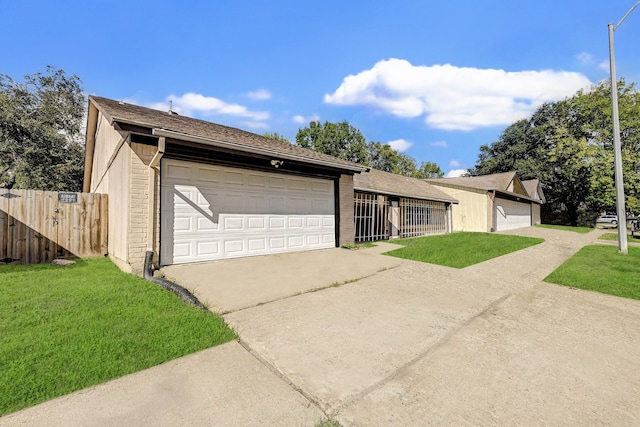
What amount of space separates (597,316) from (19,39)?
18489 millimetres

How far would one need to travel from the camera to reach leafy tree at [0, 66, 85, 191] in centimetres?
1680

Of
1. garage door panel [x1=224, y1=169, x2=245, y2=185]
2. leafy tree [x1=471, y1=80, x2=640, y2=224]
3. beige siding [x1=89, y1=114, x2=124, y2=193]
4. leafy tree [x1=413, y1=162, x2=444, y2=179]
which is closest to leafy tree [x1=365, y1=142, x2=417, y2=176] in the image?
leafy tree [x1=413, y1=162, x2=444, y2=179]

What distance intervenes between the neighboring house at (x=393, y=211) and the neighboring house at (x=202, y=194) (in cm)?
321

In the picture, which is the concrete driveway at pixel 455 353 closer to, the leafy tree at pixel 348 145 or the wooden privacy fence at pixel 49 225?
the wooden privacy fence at pixel 49 225

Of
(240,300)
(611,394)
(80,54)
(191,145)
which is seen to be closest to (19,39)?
(80,54)

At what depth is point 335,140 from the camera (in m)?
38.6

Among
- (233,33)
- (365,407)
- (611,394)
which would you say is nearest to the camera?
(365,407)

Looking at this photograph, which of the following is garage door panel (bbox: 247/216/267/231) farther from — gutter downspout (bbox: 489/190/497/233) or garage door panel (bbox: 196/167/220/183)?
gutter downspout (bbox: 489/190/497/233)

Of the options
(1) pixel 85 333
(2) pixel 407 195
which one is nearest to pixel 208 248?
(1) pixel 85 333

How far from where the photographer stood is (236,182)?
7.35 meters

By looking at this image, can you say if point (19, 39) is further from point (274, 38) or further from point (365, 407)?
point (365, 407)

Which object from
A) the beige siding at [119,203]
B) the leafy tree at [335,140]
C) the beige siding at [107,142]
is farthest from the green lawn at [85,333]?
the leafy tree at [335,140]

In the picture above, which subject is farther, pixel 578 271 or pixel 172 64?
pixel 172 64

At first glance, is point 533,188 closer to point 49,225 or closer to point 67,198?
point 67,198
